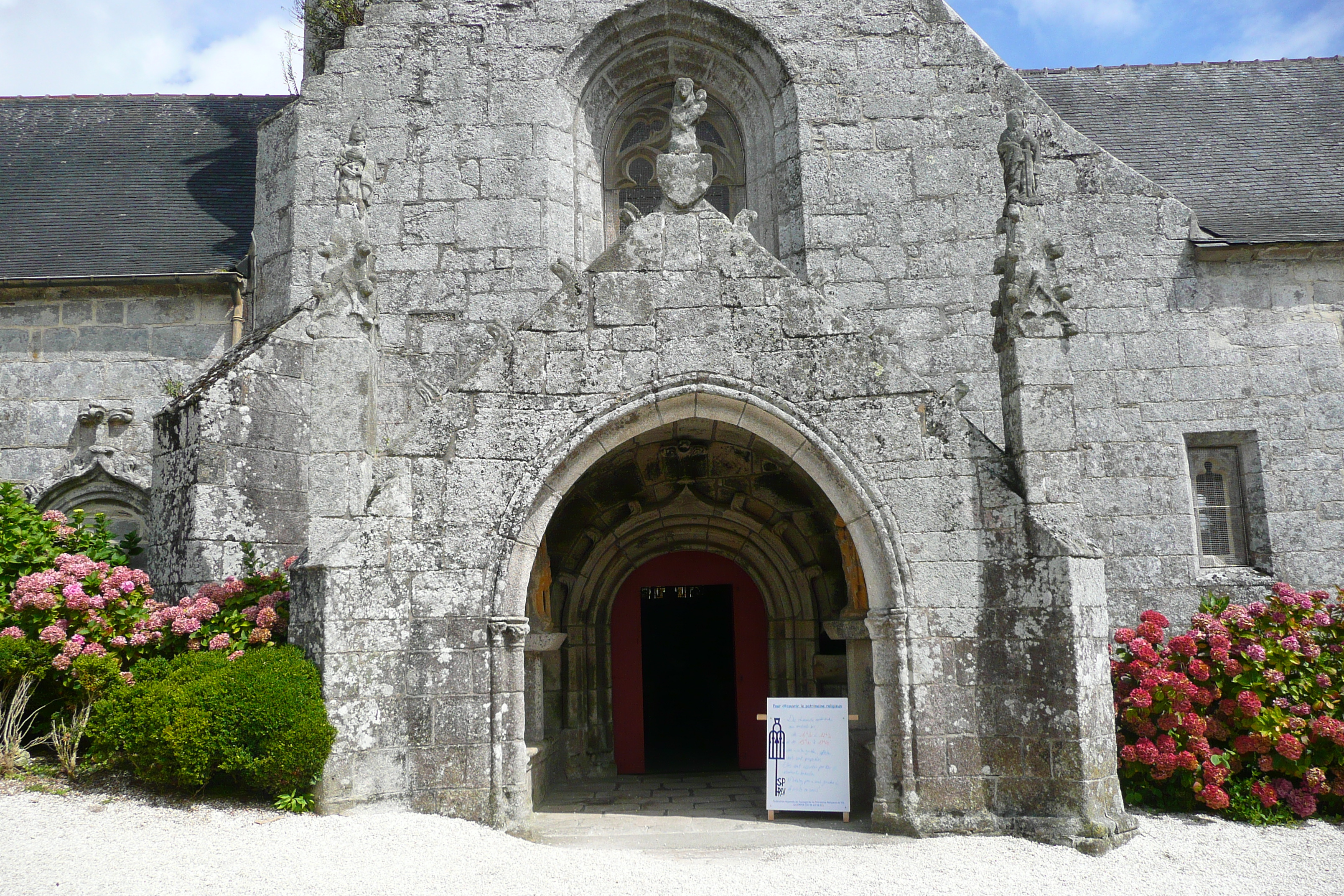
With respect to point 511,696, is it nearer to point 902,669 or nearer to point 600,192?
point 902,669

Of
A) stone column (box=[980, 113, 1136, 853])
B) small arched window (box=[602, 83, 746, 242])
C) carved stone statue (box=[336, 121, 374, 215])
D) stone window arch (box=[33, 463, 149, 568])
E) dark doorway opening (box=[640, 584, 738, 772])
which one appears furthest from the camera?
dark doorway opening (box=[640, 584, 738, 772])

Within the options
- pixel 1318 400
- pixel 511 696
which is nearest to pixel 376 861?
pixel 511 696

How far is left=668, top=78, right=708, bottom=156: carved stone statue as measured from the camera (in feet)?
18.3

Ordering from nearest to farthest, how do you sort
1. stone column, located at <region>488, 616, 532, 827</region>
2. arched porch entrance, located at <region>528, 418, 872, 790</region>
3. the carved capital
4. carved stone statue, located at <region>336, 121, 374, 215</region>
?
stone column, located at <region>488, 616, 532, 827</region> → the carved capital → carved stone statue, located at <region>336, 121, 374, 215</region> → arched porch entrance, located at <region>528, 418, 872, 790</region>

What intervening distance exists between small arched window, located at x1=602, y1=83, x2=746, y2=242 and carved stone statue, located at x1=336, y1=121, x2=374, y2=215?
3.10 meters

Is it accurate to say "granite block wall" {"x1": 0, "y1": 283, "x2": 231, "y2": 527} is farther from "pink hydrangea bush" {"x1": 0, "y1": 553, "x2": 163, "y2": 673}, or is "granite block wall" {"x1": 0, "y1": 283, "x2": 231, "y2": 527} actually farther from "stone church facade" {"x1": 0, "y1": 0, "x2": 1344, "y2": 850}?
"pink hydrangea bush" {"x1": 0, "y1": 553, "x2": 163, "y2": 673}

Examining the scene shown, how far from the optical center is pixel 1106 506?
753 centimetres

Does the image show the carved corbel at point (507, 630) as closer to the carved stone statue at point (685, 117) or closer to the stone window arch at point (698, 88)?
the carved stone statue at point (685, 117)

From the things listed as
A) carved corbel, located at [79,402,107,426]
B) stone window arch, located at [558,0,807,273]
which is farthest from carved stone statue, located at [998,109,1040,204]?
carved corbel, located at [79,402,107,426]

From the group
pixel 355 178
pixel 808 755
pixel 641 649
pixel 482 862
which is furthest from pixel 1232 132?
pixel 482 862

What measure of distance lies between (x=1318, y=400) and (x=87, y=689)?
896 cm

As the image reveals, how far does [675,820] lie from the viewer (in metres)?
5.86

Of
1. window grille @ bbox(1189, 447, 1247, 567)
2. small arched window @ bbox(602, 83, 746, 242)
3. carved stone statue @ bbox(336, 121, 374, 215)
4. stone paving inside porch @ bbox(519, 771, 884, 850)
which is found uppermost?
small arched window @ bbox(602, 83, 746, 242)

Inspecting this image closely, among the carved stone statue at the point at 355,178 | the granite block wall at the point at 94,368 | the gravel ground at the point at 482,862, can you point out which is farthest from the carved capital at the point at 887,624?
A: the granite block wall at the point at 94,368
